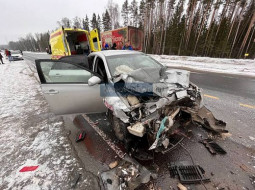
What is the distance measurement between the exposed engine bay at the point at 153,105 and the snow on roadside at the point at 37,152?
1.02 m

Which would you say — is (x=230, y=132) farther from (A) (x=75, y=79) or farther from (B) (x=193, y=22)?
(B) (x=193, y=22)

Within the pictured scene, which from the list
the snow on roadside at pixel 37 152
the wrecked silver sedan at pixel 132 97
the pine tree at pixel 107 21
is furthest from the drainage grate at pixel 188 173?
the pine tree at pixel 107 21

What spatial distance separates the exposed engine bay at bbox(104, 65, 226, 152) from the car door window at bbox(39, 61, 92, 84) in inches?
30.2

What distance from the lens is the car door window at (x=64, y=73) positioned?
8.98 feet

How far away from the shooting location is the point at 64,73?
290 cm

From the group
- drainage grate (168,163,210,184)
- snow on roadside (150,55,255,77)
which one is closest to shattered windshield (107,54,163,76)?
drainage grate (168,163,210,184)

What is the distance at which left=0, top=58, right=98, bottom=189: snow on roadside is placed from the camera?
1.80 meters

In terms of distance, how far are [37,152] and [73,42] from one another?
29.7 feet

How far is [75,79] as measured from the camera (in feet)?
9.03

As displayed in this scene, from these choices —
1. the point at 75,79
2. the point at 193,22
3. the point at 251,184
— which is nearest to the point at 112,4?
the point at 193,22

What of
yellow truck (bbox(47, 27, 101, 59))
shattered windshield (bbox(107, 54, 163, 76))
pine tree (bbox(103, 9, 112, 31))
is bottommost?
shattered windshield (bbox(107, 54, 163, 76))

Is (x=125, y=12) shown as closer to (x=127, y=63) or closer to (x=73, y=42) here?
(x=73, y=42)

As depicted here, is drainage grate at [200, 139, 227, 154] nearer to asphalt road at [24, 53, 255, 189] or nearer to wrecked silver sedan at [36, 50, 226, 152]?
asphalt road at [24, 53, 255, 189]

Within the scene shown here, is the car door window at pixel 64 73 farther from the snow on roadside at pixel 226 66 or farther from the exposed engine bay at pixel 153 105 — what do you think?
the snow on roadside at pixel 226 66
